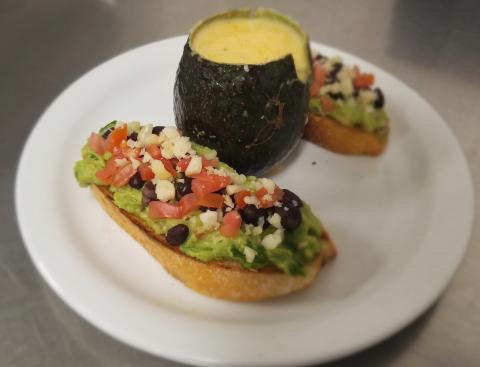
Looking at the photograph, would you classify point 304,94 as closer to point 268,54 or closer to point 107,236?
point 268,54

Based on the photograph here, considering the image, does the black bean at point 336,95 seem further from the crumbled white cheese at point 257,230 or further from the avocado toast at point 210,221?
the crumbled white cheese at point 257,230

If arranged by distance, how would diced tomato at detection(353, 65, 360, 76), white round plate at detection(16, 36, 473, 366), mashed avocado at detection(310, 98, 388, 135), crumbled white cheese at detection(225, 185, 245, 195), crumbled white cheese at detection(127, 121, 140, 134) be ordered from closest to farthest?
white round plate at detection(16, 36, 473, 366)
crumbled white cheese at detection(225, 185, 245, 195)
crumbled white cheese at detection(127, 121, 140, 134)
mashed avocado at detection(310, 98, 388, 135)
diced tomato at detection(353, 65, 360, 76)

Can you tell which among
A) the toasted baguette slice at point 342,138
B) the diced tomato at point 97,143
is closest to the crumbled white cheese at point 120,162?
the diced tomato at point 97,143

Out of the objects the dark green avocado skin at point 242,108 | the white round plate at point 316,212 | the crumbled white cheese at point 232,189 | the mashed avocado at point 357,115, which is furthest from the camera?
the mashed avocado at point 357,115

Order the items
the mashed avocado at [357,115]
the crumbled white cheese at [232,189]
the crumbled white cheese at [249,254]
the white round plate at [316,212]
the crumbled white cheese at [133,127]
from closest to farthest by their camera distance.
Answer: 1. the white round plate at [316,212]
2. the crumbled white cheese at [249,254]
3. the crumbled white cheese at [232,189]
4. the crumbled white cheese at [133,127]
5. the mashed avocado at [357,115]

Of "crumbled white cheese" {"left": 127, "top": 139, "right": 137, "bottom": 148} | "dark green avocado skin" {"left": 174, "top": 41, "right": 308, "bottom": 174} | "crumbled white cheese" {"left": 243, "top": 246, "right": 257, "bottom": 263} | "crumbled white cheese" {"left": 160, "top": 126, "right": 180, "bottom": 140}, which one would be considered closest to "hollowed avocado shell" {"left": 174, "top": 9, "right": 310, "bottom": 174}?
"dark green avocado skin" {"left": 174, "top": 41, "right": 308, "bottom": 174}

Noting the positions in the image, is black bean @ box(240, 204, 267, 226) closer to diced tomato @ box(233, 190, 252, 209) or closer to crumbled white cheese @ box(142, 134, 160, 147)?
diced tomato @ box(233, 190, 252, 209)
